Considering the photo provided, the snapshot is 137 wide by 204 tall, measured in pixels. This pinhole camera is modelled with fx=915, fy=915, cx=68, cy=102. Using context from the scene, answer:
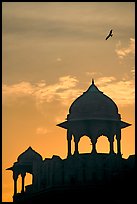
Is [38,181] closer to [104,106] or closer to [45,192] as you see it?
[45,192]

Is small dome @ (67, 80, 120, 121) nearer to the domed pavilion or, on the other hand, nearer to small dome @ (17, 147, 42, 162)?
the domed pavilion

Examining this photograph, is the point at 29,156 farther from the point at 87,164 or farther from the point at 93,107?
the point at 87,164

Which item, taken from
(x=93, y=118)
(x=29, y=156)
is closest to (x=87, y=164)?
(x=93, y=118)

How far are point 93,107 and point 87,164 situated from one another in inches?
132

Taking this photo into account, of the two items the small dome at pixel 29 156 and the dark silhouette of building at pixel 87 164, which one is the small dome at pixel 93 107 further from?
the small dome at pixel 29 156

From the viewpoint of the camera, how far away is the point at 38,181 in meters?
48.9

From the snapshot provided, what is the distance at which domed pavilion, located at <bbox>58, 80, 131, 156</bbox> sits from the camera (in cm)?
4688

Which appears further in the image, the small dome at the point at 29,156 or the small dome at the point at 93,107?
the small dome at the point at 29,156

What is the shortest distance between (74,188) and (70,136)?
11.8ft

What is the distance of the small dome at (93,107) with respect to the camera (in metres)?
46.9

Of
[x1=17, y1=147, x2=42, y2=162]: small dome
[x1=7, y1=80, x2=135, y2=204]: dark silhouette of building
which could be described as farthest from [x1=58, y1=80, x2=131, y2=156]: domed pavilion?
[x1=17, y1=147, x2=42, y2=162]: small dome

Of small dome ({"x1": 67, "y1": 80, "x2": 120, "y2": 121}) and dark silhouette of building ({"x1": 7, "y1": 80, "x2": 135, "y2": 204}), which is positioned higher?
small dome ({"x1": 67, "y1": 80, "x2": 120, "y2": 121})

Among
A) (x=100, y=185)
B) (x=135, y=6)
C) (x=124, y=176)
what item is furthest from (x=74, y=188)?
(x=135, y=6)

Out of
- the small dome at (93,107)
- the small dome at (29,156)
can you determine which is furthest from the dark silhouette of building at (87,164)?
the small dome at (29,156)
